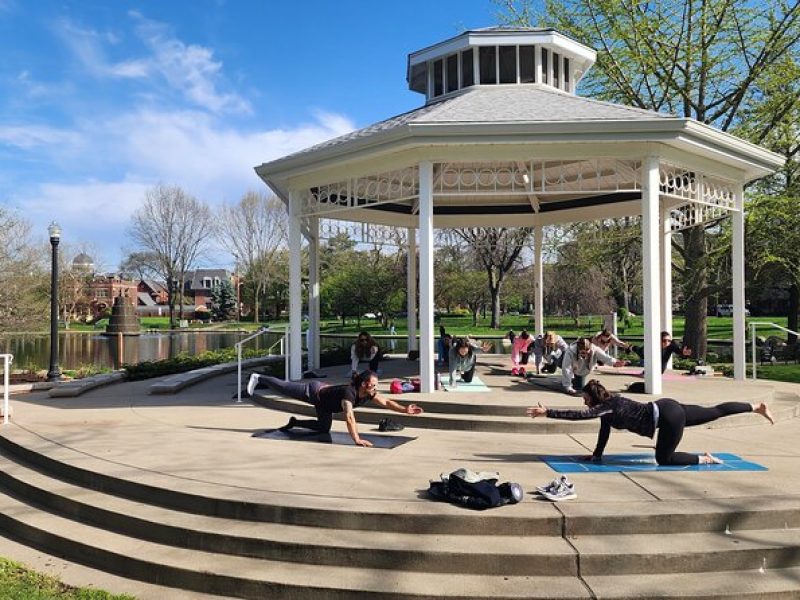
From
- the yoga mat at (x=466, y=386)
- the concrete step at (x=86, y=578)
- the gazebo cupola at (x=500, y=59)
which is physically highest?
the gazebo cupola at (x=500, y=59)

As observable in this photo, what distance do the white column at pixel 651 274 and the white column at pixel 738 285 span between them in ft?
10.2

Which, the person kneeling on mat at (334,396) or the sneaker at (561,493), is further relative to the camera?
the person kneeling on mat at (334,396)

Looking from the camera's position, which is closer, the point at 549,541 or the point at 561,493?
the point at 549,541

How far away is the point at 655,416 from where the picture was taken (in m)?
5.79

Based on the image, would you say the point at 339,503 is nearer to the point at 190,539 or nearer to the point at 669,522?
the point at 190,539

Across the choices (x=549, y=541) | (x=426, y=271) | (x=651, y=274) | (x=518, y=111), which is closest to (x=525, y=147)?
(x=518, y=111)

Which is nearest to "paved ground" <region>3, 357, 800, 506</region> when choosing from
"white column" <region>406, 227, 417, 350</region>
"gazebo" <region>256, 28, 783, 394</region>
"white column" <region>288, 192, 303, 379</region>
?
"white column" <region>288, 192, 303, 379</region>

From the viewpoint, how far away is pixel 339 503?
4.88 meters

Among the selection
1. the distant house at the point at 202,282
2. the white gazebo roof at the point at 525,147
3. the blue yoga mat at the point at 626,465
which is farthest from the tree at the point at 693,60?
the distant house at the point at 202,282

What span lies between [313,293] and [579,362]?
6.81 m

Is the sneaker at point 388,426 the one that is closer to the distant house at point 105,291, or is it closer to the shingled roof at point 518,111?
the shingled roof at point 518,111

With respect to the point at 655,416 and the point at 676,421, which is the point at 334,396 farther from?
the point at 676,421

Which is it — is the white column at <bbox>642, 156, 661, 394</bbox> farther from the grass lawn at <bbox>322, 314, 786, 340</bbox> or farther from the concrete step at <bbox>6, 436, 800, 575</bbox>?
the grass lawn at <bbox>322, 314, 786, 340</bbox>

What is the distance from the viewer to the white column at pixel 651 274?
8844 mm
